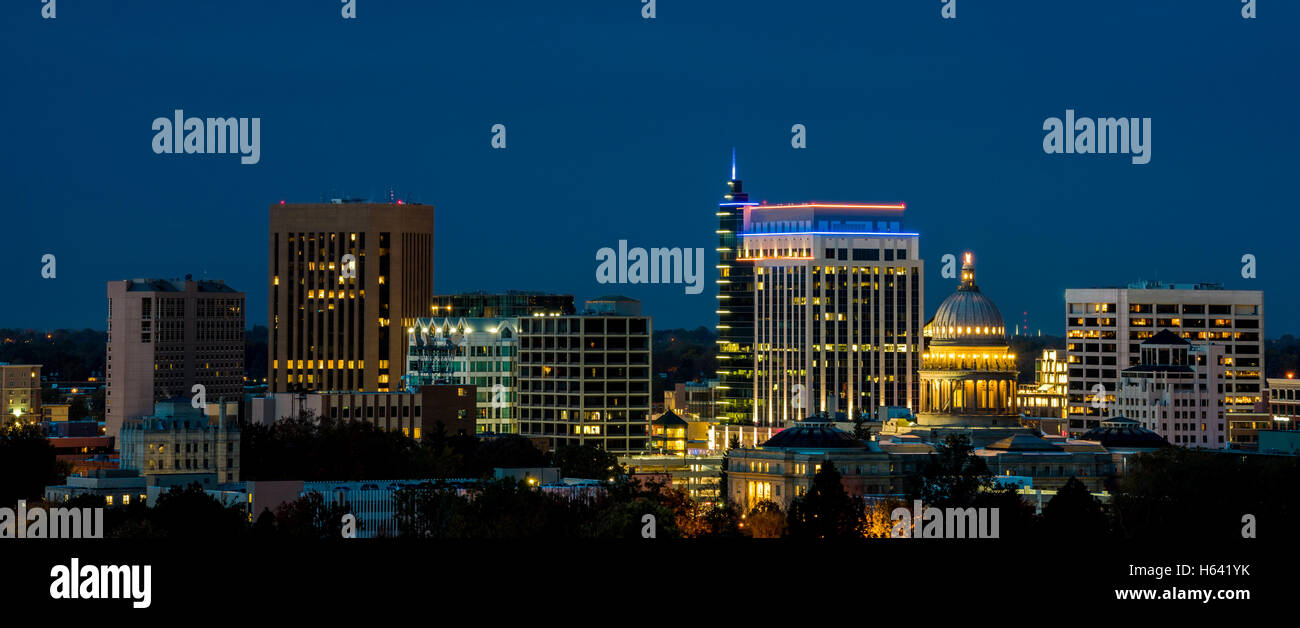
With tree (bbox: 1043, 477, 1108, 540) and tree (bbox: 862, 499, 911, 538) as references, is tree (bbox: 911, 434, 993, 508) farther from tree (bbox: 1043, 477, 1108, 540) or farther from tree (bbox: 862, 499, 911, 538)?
tree (bbox: 1043, 477, 1108, 540)

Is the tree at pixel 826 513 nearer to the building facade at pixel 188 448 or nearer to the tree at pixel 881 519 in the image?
the tree at pixel 881 519

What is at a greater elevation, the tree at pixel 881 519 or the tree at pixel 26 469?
the tree at pixel 26 469

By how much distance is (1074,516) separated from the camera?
417 ft

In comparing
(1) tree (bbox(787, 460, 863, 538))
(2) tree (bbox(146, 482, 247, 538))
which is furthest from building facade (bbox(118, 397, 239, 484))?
(1) tree (bbox(787, 460, 863, 538))

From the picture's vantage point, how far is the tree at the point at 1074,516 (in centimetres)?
12206

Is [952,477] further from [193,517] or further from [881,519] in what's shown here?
[193,517]

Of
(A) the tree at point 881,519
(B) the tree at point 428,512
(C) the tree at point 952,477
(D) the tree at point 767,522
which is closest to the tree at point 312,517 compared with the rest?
(B) the tree at point 428,512

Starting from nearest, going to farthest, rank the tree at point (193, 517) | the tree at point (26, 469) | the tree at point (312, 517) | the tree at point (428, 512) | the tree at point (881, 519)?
1. the tree at point (193, 517)
2. the tree at point (312, 517)
3. the tree at point (881, 519)
4. the tree at point (428, 512)
5. the tree at point (26, 469)

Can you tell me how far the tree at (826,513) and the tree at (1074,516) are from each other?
10081 millimetres

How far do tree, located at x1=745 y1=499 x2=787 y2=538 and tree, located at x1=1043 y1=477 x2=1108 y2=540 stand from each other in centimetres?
1501
